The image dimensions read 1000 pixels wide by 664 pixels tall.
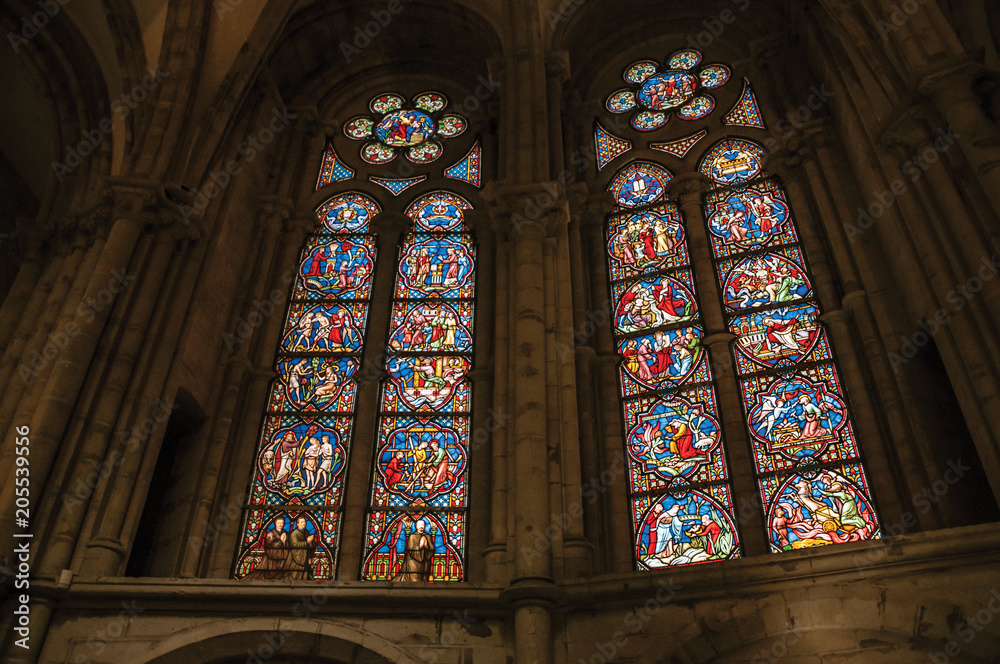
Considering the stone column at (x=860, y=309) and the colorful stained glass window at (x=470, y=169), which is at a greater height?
the colorful stained glass window at (x=470, y=169)

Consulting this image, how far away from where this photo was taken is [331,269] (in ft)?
38.1

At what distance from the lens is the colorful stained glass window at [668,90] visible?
41.0 ft

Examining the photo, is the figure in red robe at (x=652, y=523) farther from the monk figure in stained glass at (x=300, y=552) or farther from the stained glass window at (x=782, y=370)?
the monk figure in stained glass at (x=300, y=552)

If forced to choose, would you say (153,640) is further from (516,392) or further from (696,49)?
(696,49)

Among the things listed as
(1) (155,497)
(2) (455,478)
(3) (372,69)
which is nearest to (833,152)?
(2) (455,478)

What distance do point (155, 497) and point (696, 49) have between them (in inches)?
375

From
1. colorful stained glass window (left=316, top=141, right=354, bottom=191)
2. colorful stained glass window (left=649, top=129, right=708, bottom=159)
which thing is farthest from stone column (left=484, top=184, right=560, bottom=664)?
colorful stained glass window (left=316, top=141, right=354, bottom=191)

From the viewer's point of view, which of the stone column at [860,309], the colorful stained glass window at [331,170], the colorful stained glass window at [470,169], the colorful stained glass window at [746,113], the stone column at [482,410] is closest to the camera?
the stone column at [860,309]

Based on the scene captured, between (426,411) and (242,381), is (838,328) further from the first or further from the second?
(242,381)

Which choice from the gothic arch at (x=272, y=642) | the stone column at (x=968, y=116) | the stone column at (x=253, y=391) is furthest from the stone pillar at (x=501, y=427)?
the stone column at (x=968, y=116)

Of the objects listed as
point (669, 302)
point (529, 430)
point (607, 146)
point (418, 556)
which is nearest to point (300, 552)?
point (418, 556)

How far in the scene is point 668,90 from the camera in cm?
1284

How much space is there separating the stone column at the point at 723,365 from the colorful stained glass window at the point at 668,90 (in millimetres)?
1583

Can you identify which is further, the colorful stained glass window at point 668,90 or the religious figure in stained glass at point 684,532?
the colorful stained glass window at point 668,90
